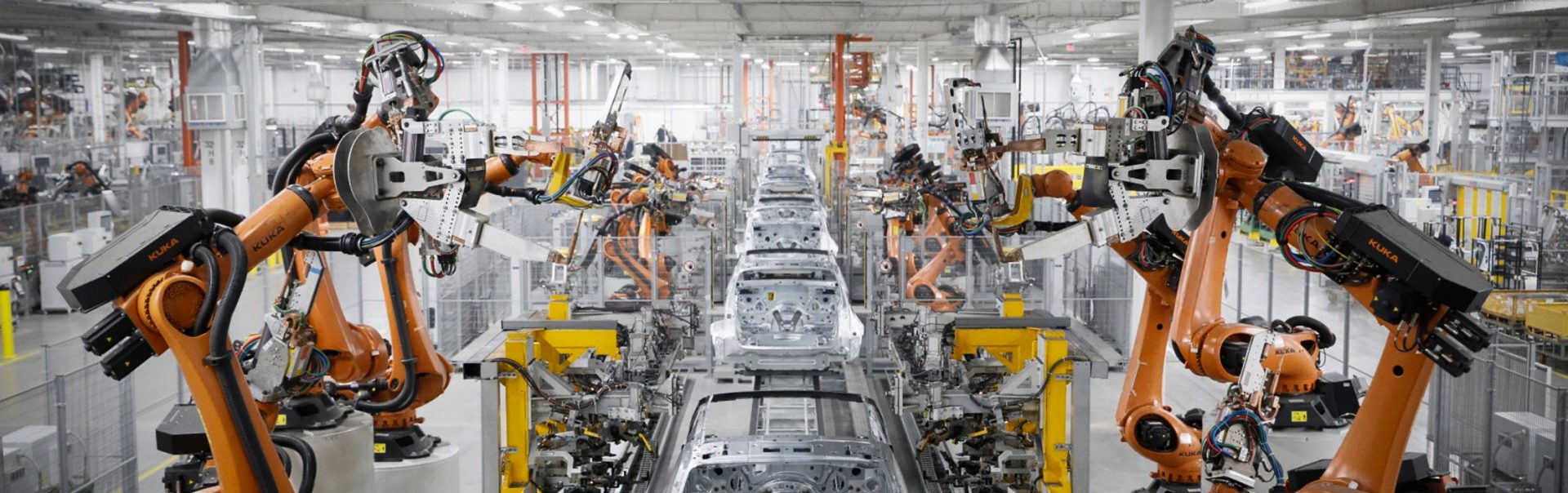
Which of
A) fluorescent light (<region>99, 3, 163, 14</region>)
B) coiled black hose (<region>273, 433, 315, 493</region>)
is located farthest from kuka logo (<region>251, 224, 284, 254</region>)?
fluorescent light (<region>99, 3, 163, 14</region>)

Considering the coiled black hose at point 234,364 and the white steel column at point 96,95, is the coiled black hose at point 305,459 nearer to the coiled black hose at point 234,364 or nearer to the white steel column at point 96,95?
the coiled black hose at point 234,364

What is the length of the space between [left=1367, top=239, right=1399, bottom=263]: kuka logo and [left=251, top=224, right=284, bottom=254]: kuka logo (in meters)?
4.97

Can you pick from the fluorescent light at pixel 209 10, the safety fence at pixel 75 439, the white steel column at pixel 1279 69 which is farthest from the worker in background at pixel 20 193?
the white steel column at pixel 1279 69

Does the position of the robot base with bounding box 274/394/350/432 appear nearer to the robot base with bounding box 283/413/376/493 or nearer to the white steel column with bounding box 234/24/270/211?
the robot base with bounding box 283/413/376/493

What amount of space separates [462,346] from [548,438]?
5620 millimetres

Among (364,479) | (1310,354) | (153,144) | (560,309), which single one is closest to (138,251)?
(364,479)

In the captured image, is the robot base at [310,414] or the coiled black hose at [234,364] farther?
the robot base at [310,414]

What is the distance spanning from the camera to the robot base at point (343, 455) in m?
7.32

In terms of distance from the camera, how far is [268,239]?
5.85 meters

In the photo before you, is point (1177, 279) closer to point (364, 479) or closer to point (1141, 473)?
point (1141, 473)

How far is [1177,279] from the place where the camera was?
7.95 m

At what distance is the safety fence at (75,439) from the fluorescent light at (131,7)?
7877 millimetres

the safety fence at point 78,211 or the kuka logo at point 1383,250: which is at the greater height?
the kuka logo at point 1383,250

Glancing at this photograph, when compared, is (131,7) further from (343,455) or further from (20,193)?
(343,455)
